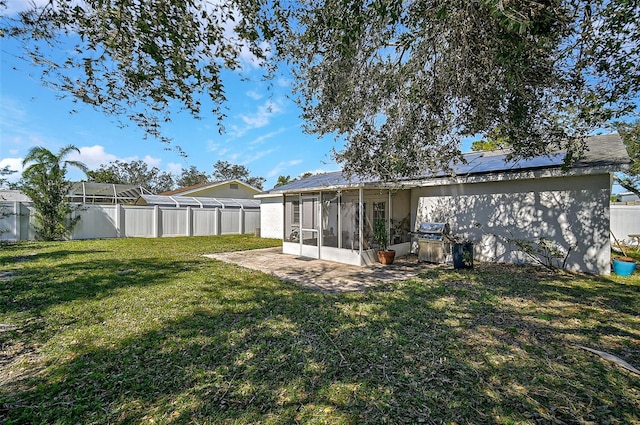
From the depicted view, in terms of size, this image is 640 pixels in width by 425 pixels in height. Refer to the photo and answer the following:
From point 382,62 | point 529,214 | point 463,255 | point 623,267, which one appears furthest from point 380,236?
point 623,267

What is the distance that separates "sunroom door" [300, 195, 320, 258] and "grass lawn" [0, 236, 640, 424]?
3.50m

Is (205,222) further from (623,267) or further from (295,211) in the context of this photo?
(623,267)

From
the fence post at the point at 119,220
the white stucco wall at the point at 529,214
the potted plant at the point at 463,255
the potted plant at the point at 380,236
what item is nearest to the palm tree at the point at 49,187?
the fence post at the point at 119,220

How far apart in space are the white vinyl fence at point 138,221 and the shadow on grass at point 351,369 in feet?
43.2

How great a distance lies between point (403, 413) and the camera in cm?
232

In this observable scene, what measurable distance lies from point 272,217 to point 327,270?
30.6 ft

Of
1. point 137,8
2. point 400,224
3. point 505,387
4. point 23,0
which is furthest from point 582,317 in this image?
point 23,0

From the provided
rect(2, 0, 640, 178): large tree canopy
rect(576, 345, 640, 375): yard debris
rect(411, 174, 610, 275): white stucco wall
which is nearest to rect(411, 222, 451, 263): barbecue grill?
rect(411, 174, 610, 275): white stucco wall

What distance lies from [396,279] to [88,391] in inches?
226

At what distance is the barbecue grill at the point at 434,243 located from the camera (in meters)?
8.55

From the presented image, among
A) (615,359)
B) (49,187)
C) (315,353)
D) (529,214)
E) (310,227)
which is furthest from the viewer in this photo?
(49,187)

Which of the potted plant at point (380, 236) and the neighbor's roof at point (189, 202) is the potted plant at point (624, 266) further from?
the neighbor's roof at point (189, 202)

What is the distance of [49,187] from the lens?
12695mm

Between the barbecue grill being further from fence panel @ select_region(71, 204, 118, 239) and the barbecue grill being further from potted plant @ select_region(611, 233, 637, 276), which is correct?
fence panel @ select_region(71, 204, 118, 239)
